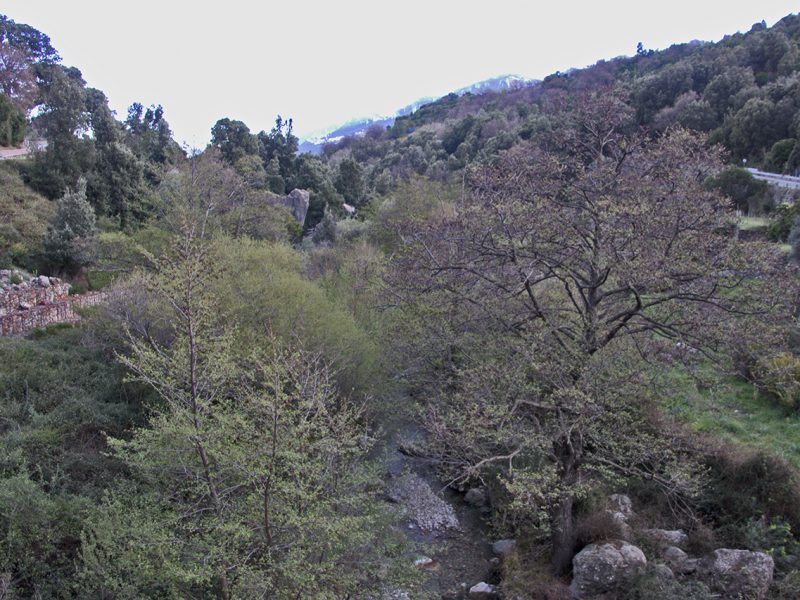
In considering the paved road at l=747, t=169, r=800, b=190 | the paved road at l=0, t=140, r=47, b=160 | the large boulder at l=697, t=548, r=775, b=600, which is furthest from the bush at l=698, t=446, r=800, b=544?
the paved road at l=0, t=140, r=47, b=160

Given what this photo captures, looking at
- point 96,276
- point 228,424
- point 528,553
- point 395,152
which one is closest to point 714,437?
point 528,553

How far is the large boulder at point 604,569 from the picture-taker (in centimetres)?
855

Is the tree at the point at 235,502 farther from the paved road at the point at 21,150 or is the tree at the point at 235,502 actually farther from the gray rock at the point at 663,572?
the paved road at the point at 21,150

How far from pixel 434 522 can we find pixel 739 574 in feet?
17.9

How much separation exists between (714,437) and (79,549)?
11.8 metres

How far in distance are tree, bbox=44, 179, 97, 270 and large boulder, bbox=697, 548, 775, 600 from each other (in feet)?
69.2

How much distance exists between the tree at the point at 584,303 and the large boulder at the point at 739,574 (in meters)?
1.21

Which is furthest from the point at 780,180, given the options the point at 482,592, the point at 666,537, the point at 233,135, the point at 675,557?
the point at 233,135

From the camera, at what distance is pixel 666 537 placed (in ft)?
31.8

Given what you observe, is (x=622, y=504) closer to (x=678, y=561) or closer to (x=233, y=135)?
(x=678, y=561)

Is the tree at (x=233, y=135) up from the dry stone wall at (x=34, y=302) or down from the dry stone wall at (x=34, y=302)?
up

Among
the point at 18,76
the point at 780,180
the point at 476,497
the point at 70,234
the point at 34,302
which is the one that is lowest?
the point at 476,497

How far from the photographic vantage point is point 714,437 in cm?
1178

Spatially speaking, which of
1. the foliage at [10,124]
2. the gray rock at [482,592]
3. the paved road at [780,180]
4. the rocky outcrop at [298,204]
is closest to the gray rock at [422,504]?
the gray rock at [482,592]
